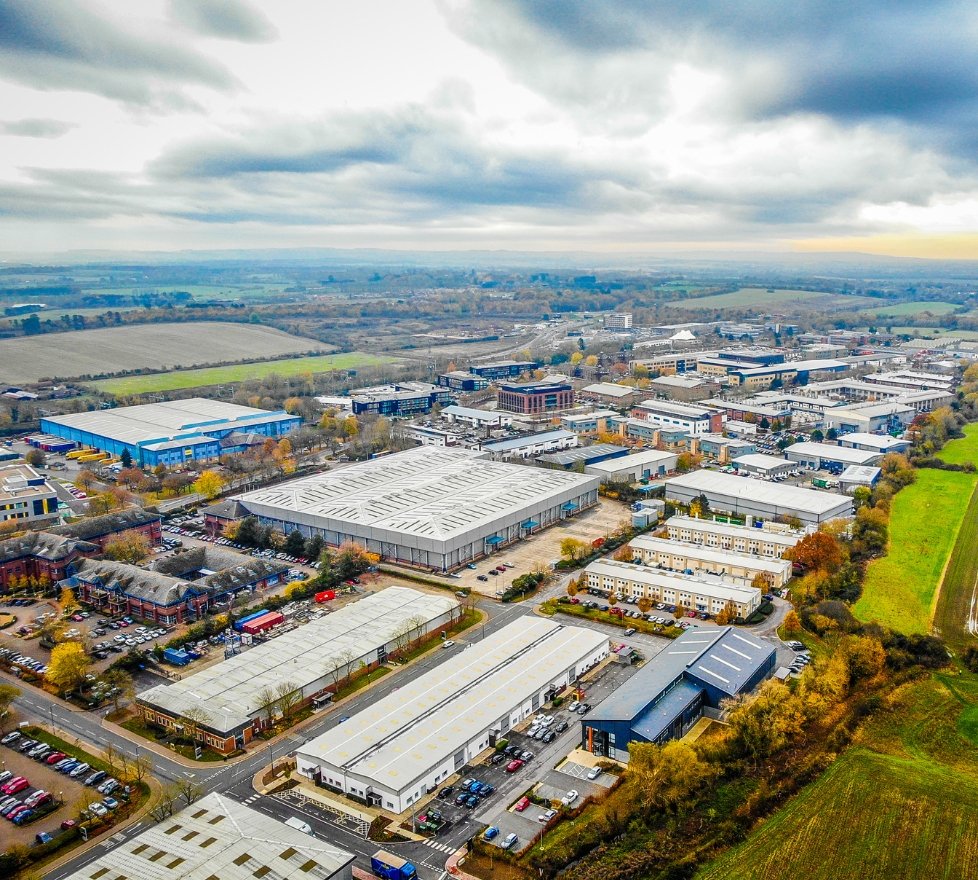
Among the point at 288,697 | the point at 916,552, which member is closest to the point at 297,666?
the point at 288,697

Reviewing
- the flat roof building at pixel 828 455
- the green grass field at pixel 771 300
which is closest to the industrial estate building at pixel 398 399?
the flat roof building at pixel 828 455

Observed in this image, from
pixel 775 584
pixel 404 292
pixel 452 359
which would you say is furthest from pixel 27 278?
pixel 775 584

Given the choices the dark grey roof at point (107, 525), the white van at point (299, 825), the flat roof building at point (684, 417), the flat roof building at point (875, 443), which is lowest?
the white van at point (299, 825)

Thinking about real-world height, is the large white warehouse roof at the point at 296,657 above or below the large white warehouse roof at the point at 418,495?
below

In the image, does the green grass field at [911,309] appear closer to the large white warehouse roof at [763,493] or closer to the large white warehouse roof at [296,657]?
the large white warehouse roof at [763,493]

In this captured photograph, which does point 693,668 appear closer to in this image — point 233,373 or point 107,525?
point 107,525
